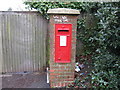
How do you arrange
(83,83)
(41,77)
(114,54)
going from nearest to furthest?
1. (114,54)
2. (83,83)
3. (41,77)

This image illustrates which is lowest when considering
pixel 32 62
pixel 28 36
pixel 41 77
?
pixel 41 77

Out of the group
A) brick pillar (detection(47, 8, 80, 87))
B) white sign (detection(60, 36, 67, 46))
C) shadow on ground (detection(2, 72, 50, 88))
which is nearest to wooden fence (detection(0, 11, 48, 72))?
shadow on ground (detection(2, 72, 50, 88))

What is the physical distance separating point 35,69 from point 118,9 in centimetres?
338

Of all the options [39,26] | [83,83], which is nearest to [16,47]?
[39,26]

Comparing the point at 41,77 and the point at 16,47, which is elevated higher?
the point at 16,47

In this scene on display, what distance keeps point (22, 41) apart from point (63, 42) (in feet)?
6.21

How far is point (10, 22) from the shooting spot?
14.9ft

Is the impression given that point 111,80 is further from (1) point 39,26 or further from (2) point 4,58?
(2) point 4,58

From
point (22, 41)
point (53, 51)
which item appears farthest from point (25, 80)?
point (53, 51)

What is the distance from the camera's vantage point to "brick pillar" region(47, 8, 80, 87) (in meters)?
3.37

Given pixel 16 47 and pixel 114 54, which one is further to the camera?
pixel 16 47

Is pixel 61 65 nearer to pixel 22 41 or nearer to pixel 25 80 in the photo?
pixel 25 80

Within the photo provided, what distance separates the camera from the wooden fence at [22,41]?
15.0 feet

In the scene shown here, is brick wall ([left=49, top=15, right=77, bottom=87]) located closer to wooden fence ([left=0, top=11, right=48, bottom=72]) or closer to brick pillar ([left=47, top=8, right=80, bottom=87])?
brick pillar ([left=47, top=8, right=80, bottom=87])
